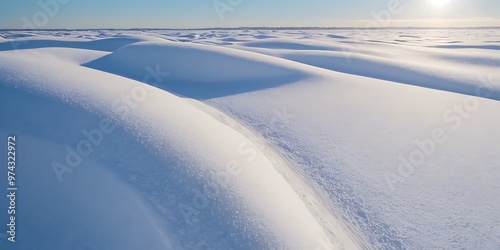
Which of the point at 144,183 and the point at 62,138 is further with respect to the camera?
the point at 62,138

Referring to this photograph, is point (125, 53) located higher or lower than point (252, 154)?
higher

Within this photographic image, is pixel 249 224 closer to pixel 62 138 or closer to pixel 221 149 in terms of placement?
pixel 221 149

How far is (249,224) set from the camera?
3092 millimetres

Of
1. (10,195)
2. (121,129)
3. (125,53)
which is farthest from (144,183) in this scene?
(125,53)

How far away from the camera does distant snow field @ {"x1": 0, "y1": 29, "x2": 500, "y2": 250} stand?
319 centimetres

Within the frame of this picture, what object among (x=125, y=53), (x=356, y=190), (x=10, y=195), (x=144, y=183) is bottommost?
(x=356, y=190)

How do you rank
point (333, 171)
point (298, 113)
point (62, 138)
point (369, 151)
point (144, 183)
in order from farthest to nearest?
point (298, 113) → point (369, 151) → point (333, 171) → point (62, 138) → point (144, 183)

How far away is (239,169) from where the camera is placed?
154 inches

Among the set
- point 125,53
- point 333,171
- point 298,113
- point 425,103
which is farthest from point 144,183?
point 125,53

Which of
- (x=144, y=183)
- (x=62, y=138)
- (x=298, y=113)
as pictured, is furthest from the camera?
(x=298, y=113)

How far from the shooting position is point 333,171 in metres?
4.56

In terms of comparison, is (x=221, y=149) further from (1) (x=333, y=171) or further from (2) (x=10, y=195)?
(2) (x=10, y=195)

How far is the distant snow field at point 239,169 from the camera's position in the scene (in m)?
3.19

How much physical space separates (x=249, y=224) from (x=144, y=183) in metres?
1.18
